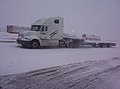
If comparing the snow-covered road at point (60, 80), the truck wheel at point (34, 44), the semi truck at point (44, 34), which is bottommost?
the snow-covered road at point (60, 80)

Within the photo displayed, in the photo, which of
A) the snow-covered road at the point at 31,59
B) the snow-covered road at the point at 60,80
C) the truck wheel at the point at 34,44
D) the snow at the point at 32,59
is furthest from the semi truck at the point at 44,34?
the snow-covered road at the point at 60,80

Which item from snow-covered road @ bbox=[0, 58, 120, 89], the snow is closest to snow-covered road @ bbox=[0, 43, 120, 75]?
the snow

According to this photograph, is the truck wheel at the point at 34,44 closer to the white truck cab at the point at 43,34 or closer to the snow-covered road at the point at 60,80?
the white truck cab at the point at 43,34

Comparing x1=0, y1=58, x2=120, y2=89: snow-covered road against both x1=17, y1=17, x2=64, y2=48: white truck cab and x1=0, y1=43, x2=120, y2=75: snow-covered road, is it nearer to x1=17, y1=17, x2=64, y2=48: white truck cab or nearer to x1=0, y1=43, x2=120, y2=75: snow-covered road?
x1=0, y1=43, x2=120, y2=75: snow-covered road

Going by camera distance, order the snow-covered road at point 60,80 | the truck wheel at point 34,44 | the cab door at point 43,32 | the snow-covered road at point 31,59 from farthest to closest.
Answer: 1. the cab door at point 43,32
2. the truck wheel at point 34,44
3. the snow-covered road at point 31,59
4. the snow-covered road at point 60,80

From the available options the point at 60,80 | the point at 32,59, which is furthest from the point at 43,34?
the point at 60,80

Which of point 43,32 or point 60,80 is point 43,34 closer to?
point 43,32

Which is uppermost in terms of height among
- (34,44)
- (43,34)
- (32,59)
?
(43,34)

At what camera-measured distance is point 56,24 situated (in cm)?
1196

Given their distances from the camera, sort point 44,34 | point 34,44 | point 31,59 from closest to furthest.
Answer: point 31,59
point 34,44
point 44,34

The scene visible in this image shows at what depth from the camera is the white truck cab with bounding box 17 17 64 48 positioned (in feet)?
36.3

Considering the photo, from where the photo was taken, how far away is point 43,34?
37.6 feet

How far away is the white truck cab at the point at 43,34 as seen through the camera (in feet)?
36.3

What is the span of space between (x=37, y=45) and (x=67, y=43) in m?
2.92
